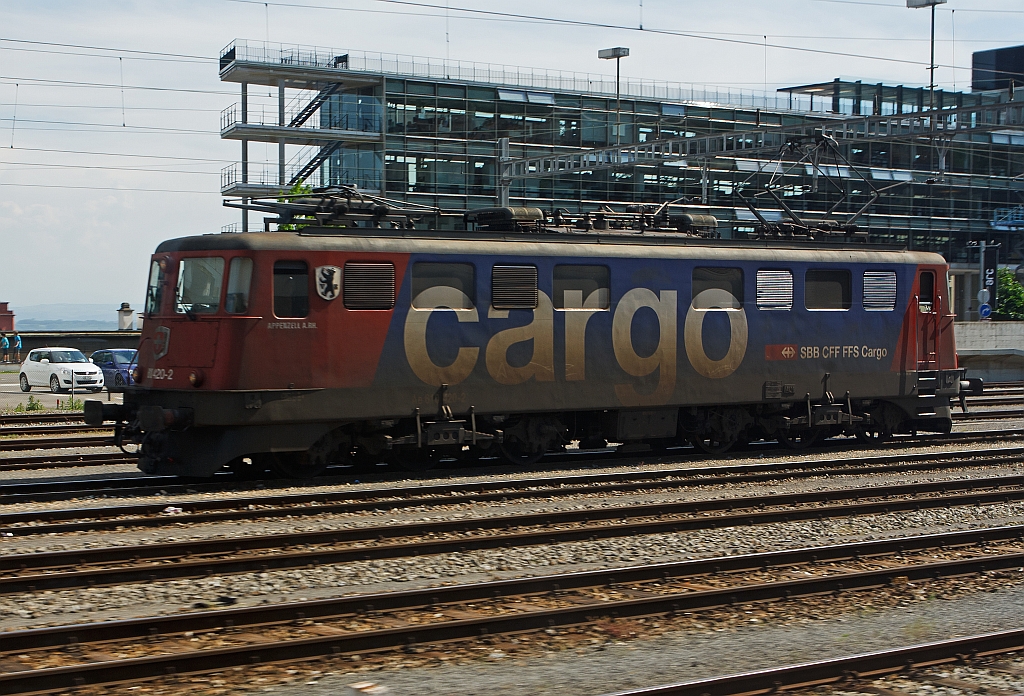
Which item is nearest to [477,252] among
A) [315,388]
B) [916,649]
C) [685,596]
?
[315,388]

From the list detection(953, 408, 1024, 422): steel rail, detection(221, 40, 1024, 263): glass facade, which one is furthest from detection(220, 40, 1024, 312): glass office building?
detection(953, 408, 1024, 422): steel rail

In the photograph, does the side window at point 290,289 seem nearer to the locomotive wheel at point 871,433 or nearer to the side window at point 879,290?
the side window at point 879,290

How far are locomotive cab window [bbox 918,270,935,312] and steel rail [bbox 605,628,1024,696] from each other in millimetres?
12470

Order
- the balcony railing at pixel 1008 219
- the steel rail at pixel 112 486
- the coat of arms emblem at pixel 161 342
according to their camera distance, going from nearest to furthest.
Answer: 1. the steel rail at pixel 112 486
2. the coat of arms emblem at pixel 161 342
3. the balcony railing at pixel 1008 219

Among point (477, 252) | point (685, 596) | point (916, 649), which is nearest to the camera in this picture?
point (916, 649)

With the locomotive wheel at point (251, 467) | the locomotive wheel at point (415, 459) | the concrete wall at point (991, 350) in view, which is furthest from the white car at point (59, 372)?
the concrete wall at point (991, 350)

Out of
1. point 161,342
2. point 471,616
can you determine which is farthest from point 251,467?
point 471,616

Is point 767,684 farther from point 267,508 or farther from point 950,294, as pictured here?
point 950,294

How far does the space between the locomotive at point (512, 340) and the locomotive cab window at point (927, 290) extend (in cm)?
3

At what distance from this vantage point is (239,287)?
14.0 metres

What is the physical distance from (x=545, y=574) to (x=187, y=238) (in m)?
7.39

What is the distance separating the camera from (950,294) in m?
19.9

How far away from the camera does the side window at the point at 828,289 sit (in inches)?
714

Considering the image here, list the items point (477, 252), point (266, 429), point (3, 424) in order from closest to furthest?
point (266, 429) < point (477, 252) < point (3, 424)
